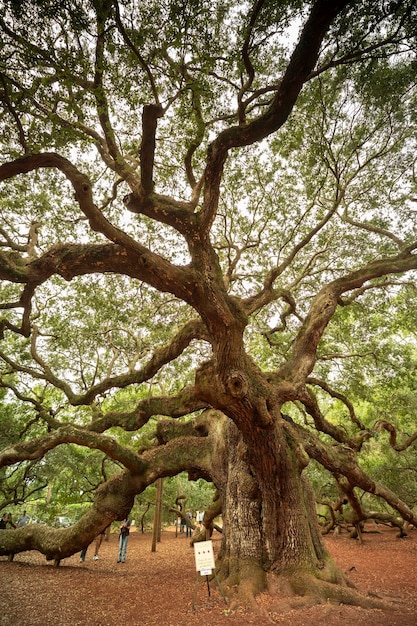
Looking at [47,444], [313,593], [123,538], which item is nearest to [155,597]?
[313,593]

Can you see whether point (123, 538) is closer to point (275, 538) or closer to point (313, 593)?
point (275, 538)

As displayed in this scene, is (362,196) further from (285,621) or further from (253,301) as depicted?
(285,621)

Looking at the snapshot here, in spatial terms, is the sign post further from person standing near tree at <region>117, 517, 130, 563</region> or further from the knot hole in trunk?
person standing near tree at <region>117, 517, 130, 563</region>

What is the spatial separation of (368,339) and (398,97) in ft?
21.2

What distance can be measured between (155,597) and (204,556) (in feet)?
4.86

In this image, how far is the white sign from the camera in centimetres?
550

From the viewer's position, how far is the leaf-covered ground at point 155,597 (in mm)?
4680

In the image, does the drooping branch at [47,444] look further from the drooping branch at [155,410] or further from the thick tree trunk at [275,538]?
the thick tree trunk at [275,538]

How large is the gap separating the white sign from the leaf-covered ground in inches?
8.1

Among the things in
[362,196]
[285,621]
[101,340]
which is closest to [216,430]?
[285,621]

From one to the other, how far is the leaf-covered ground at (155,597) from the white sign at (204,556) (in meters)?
0.21

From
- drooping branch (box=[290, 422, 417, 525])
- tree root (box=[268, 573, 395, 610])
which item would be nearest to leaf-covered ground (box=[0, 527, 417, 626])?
tree root (box=[268, 573, 395, 610])

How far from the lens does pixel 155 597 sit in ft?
19.9

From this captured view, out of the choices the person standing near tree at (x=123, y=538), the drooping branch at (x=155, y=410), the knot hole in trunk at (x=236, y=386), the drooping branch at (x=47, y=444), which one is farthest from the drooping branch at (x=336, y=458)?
the person standing near tree at (x=123, y=538)
